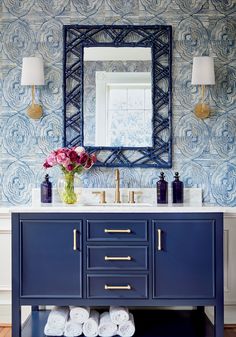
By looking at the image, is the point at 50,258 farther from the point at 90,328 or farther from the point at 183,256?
the point at 183,256

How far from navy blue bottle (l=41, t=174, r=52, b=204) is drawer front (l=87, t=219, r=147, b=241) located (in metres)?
0.60

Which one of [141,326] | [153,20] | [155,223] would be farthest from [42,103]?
[141,326]

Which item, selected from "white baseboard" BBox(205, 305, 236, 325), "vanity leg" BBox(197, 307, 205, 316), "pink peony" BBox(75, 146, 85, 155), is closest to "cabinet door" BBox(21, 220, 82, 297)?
"pink peony" BBox(75, 146, 85, 155)

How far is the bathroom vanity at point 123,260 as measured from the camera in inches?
131

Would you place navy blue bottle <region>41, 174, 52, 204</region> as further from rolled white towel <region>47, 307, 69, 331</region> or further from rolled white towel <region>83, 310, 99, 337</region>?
rolled white towel <region>83, 310, 99, 337</region>

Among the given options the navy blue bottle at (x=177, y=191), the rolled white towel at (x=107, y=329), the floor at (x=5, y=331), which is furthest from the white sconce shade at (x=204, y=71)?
the floor at (x=5, y=331)

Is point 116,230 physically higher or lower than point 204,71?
lower

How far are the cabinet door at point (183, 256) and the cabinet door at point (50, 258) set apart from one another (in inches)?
20.6

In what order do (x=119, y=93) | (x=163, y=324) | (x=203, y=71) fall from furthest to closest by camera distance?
(x=119, y=93)
(x=203, y=71)
(x=163, y=324)

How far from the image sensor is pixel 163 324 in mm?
3568

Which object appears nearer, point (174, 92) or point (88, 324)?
point (88, 324)

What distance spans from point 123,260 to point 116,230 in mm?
198

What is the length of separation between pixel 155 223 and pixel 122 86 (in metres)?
1.13

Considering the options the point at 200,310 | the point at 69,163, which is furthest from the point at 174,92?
the point at 200,310
